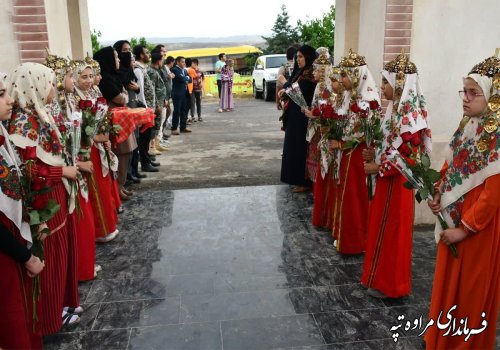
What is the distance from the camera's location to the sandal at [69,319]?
3.52m

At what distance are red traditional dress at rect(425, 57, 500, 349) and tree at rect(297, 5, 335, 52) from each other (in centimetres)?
2001

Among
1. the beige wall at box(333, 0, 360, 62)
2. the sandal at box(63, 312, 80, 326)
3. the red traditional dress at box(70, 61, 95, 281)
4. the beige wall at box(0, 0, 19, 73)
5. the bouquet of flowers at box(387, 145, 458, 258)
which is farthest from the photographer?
the beige wall at box(333, 0, 360, 62)

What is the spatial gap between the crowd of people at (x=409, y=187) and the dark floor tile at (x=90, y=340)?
2.02 m

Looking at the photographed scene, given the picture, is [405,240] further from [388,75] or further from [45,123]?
[45,123]

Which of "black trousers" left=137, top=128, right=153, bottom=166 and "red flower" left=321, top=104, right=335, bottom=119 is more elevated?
"red flower" left=321, top=104, right=335, bottom=119

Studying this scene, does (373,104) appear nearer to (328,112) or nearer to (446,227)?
(328,112)

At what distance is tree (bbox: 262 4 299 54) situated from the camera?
3259cm

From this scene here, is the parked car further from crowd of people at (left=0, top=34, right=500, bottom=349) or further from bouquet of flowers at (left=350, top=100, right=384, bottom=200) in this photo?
bouquet of flowers at (left=350, top=100, right=384, bottom=200)

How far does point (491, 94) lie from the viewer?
255 cm

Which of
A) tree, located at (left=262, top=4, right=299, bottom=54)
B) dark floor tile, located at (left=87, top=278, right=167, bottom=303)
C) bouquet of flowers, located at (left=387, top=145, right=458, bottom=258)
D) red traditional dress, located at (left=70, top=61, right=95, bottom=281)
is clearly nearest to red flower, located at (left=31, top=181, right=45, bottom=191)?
red traditional dress, located at (left=70, top=61, right=95, bottom=281)

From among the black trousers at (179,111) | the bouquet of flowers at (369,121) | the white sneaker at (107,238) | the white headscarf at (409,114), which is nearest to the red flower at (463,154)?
the white headscarf at (409,114)

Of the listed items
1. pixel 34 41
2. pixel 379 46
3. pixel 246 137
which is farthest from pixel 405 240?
pixel 246 137

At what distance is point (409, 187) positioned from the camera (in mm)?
3043

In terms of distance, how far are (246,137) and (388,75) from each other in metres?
8.19
